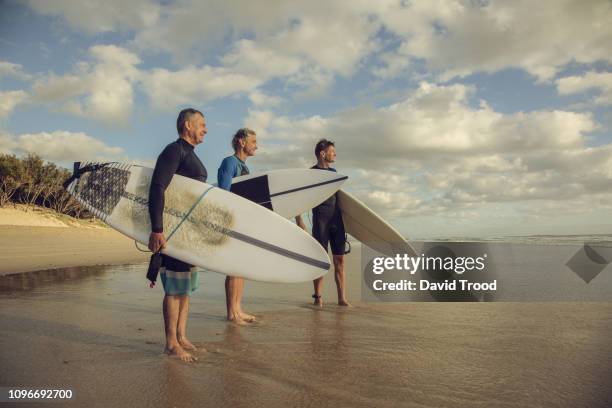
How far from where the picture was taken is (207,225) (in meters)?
3.23

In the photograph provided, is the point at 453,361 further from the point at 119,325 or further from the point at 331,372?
the point at 119,325

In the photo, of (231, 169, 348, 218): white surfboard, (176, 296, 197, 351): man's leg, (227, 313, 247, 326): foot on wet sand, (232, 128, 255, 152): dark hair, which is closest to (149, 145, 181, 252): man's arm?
(176, 296, 197, 351): man's leg

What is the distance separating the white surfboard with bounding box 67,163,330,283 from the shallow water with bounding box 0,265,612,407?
546mm

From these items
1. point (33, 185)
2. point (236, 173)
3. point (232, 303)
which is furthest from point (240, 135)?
point (33, 185)

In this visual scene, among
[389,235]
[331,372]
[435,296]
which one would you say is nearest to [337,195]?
[389,235]

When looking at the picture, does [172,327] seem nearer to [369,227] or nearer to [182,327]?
[182,327]

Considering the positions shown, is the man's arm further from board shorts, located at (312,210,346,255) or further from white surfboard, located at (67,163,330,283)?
Result: board shorts, located at (312,210,346,255)

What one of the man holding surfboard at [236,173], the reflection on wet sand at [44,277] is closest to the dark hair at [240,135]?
the man holding surfboard at [236,173]

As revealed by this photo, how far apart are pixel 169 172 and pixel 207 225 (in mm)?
658

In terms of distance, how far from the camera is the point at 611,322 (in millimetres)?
3523

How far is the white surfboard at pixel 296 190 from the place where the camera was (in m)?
4.65

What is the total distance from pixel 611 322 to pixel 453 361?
79.0 inches

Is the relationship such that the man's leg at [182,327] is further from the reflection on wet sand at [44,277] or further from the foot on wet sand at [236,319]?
the reflection on wet sand at [44,277]

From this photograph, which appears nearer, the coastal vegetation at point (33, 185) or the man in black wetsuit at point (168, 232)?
the man in black wetsuit at point (168, 232)
